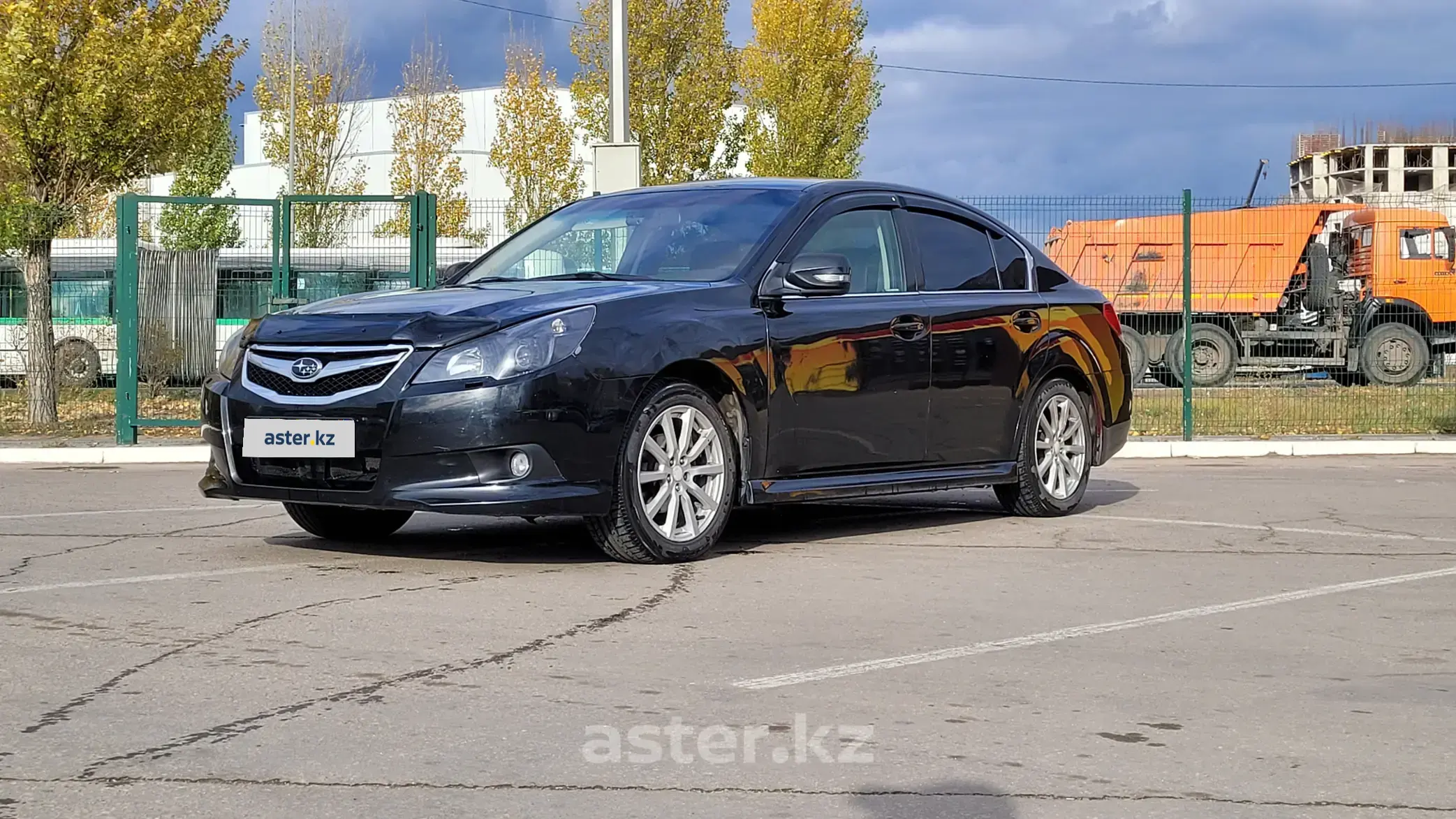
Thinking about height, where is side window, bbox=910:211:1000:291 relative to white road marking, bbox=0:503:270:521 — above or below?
above

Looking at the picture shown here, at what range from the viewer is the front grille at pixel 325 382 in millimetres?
7066

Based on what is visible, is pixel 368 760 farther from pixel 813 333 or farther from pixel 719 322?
pixel 813 333

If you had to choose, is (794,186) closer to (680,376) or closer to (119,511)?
(680,376)

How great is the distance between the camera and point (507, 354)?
699 centimetres

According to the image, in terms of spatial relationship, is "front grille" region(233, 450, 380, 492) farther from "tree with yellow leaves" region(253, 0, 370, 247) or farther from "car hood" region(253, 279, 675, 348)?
"tree with yellow leaves" region(253, 0, 370, 247)

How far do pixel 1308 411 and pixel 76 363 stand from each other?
13352 mm

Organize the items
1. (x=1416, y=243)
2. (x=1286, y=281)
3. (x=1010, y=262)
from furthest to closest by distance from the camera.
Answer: (x=1416, y=243) → (x=1286, y=281) → (x=1010, y=262)

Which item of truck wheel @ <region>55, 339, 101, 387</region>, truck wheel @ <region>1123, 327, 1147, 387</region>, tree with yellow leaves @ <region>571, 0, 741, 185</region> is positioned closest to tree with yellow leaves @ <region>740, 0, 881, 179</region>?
tree with yellow leaves @ <region>571, 0, 741, 185</region>

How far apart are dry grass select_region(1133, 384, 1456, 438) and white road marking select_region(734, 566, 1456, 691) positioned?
400 inches

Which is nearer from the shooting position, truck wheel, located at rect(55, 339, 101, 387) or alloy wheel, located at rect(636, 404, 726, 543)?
alloy wheel, located at rect(636, 404, 726, 543)

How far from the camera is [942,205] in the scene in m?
9.29

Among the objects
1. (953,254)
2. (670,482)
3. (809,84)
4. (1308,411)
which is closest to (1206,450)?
(1308,411)

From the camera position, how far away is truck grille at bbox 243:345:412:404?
7062 millimetres

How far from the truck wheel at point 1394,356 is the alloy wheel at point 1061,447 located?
1040 centimetres
